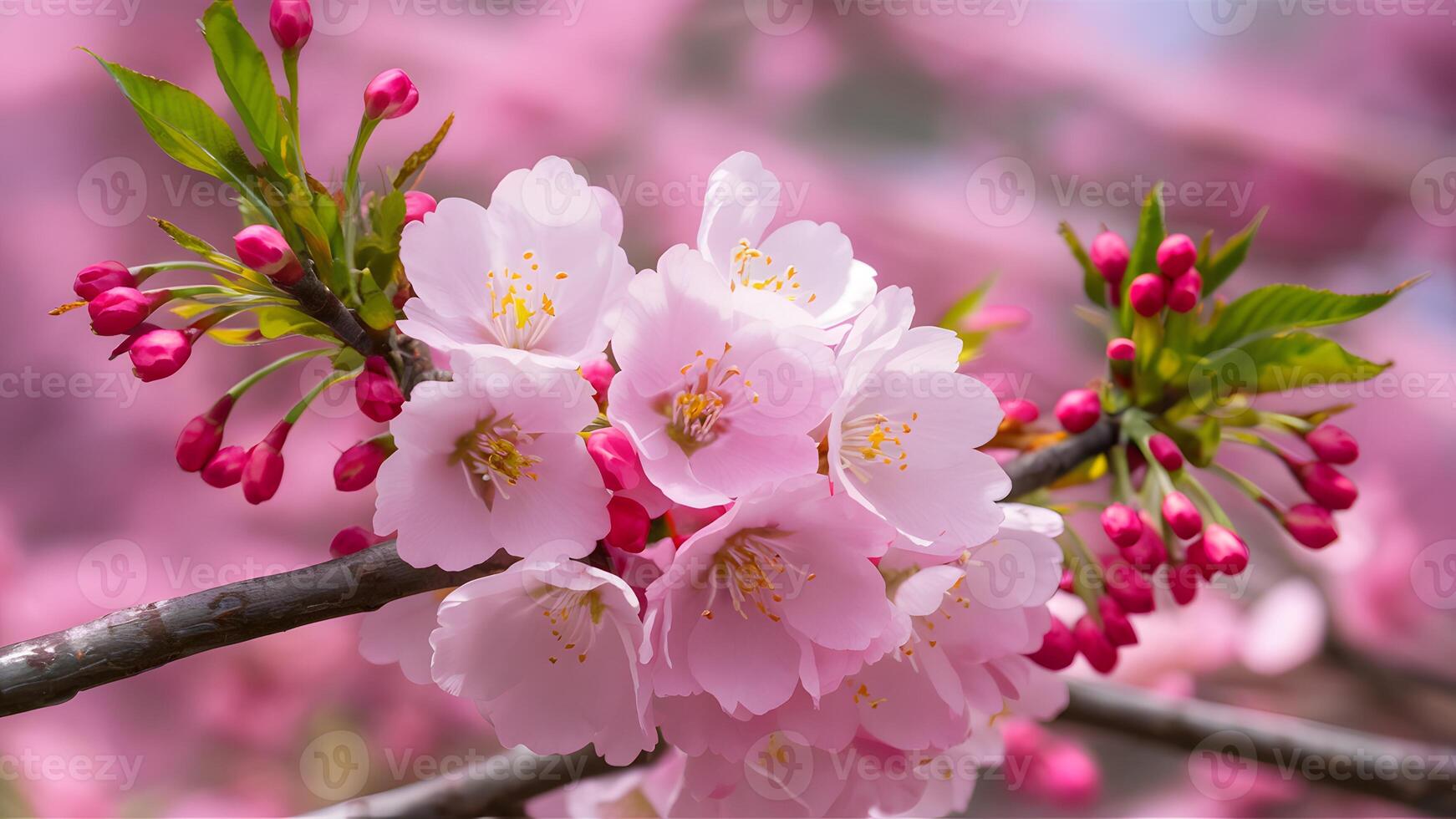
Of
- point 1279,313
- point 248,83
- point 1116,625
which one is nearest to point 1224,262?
point 1279,313

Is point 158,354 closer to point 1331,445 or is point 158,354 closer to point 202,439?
point 202,439

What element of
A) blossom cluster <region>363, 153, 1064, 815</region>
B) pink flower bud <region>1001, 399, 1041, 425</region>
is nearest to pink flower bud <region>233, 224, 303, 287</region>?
blossom cluster <region>363, 153, 1064, 815</region>

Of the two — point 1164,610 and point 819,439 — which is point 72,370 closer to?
point 819,439

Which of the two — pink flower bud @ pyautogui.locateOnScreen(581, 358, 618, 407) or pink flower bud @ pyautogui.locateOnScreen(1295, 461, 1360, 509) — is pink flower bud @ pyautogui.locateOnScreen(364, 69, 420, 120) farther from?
pink flower bud @ pyautogui.locateOnScreen(1295, 461, 1360, 509)

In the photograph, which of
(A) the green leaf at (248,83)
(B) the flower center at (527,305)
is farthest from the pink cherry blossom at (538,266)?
(A) the green leaf at (248,83)

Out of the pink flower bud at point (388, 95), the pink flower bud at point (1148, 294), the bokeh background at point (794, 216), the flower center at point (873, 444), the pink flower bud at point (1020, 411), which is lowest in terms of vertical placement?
the bokeh background at point (794, 216)

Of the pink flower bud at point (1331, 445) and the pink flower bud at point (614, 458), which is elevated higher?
the pink flower bud at point (614, 458)

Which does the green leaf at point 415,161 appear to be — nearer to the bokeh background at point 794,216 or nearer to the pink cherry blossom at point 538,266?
the pink cherry blossom at point 538,266

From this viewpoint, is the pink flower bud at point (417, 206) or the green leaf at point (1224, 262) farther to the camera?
the green leaf at point (1224, 262)
